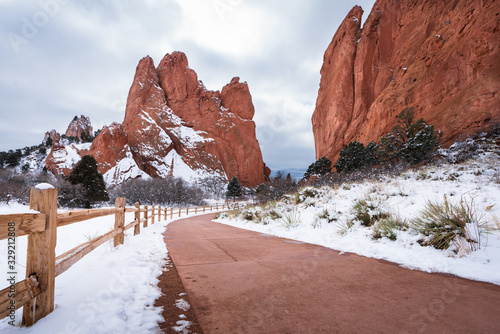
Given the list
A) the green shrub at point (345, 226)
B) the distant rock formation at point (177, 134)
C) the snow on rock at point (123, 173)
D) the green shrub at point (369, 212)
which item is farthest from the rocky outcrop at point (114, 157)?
the green shrub at point (369, 212)

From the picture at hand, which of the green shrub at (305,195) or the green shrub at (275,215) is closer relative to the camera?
the green shrub at (275,215)

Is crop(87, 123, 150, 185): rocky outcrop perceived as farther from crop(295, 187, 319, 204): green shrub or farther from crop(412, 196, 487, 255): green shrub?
crop(412, 196, 487, 255): green shrub

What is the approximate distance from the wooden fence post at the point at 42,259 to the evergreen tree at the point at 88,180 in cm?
3361

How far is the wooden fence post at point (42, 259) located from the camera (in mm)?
1892

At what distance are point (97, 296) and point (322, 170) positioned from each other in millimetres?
42934

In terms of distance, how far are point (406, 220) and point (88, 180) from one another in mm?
35805

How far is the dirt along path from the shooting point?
187 centimetres

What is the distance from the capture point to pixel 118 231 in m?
5.12

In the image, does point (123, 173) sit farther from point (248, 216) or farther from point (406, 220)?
point (406, 220)

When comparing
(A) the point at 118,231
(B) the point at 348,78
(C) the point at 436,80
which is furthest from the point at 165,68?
(A) the point at 118,231

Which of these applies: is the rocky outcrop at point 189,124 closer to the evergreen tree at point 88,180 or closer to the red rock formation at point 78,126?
the evergreen tree at point 88,180

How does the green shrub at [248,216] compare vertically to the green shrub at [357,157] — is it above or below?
below

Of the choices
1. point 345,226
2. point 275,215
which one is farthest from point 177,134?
point 345,226

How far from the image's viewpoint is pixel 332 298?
237 cm
